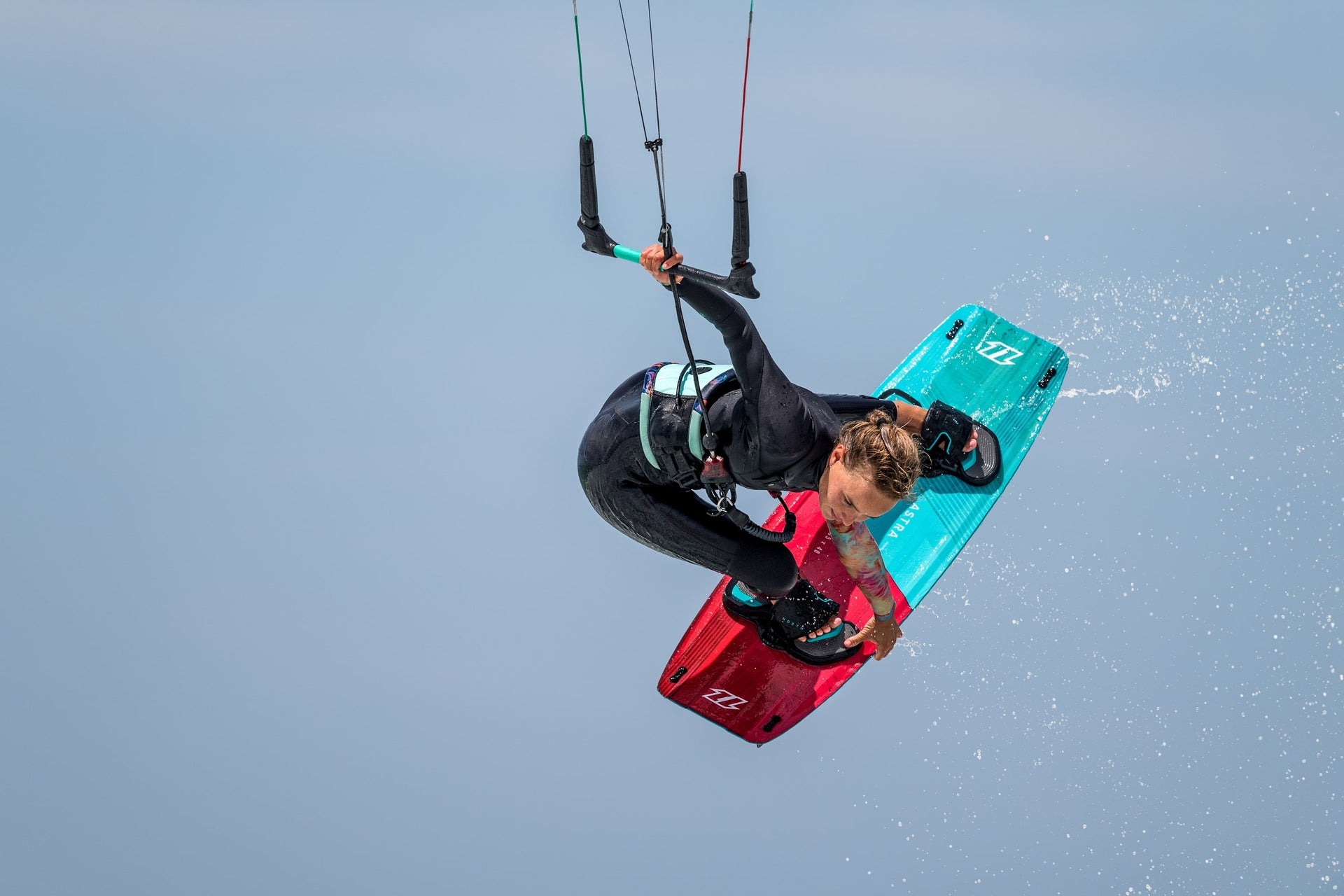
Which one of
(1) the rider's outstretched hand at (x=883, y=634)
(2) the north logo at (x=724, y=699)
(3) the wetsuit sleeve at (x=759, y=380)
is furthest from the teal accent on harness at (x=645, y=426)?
(2) the north logo at (x=724, y=699)

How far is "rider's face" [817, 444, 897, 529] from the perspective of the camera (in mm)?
4926

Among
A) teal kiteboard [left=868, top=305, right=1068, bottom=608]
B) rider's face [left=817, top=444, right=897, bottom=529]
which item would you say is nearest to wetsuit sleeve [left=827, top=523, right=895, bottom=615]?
rider's face [left=817, top=444, right=897, bottom=529]

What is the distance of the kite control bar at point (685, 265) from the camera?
183 inches

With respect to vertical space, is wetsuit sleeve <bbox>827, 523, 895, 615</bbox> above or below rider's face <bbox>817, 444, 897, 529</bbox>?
below

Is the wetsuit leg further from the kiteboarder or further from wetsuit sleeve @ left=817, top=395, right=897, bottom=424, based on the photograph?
wetsuit sleeve @ left=817, top=395, right=897, bottom=424

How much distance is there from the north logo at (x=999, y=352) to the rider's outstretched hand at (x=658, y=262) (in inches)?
150

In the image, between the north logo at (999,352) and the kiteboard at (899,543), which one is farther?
the north logo at (999,352)

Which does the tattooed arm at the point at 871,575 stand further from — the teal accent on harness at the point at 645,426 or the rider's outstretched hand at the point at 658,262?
the rider's outstretched hand at the point at 658,262

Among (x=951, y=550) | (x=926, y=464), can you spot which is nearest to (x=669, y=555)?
(x=926, y=464)

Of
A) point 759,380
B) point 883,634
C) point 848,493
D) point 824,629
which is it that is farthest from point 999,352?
point 759,380

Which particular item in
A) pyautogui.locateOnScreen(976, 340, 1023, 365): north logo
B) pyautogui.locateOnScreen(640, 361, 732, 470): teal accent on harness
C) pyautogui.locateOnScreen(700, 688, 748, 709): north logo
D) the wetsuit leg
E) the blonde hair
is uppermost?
pyautogui.locateOnScreen(640, 361, 732, 470): teal accent on harness

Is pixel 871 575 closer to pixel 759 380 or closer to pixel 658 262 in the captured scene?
pixel 759 380

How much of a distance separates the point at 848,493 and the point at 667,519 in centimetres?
95

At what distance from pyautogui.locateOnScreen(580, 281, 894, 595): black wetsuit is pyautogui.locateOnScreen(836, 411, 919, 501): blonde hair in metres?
0.27
